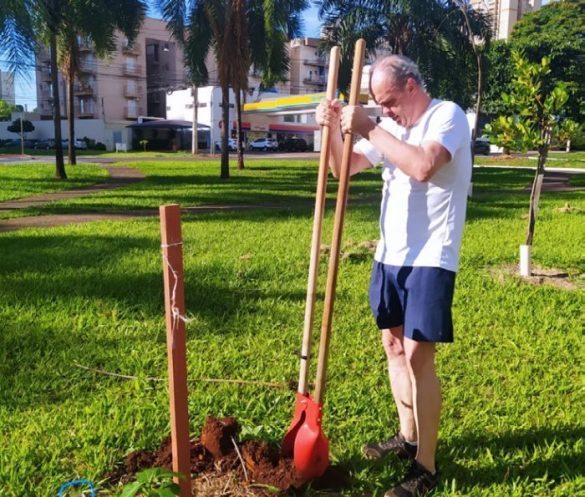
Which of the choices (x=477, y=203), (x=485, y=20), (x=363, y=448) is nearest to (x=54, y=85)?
(x=477, y=203)

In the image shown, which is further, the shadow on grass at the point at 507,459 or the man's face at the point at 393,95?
the shadow on grass at the point at 507,459

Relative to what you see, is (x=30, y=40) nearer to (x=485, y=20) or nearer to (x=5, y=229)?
(x=5, y=229)

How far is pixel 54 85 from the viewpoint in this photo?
16906mm

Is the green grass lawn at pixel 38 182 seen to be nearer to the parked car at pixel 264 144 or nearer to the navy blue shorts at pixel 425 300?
the navy blue shorts at pixel 425 300

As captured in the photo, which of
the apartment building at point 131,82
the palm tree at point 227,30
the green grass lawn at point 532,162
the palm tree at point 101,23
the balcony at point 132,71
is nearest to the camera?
the palm tree at point 101,23

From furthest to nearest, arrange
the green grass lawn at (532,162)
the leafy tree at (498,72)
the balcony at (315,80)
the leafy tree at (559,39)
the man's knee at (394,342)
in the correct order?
the balcony at (315,80) < the leafy tree at (498,72) < the leafy tree at (559,39) < the green grass lawn at (532,162) < the man's knee at (394,342)

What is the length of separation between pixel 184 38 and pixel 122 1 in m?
2.63

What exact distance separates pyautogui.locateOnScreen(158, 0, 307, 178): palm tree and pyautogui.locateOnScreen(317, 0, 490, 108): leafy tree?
1.36 meters

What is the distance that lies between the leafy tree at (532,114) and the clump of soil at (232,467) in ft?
14.2

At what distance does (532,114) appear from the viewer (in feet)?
20.4

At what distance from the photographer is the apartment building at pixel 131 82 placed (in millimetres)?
58219

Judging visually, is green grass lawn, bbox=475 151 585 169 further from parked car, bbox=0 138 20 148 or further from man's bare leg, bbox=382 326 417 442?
parked car, bbox=0 138 20 148

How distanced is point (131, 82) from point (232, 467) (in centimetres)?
6201

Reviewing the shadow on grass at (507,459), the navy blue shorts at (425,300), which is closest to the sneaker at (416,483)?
the shadow on grass at (507,459)
